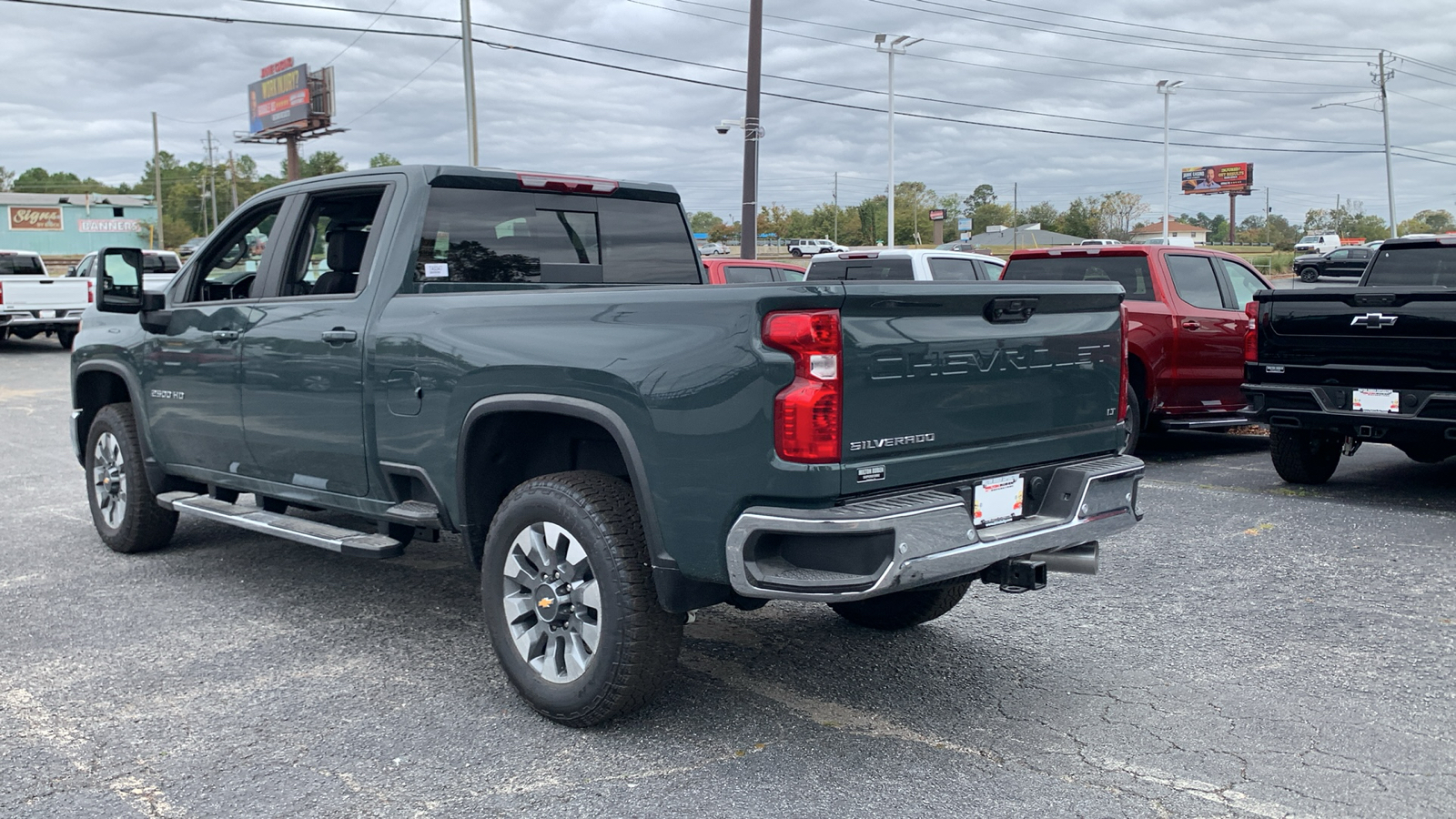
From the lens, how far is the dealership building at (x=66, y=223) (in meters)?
93.9

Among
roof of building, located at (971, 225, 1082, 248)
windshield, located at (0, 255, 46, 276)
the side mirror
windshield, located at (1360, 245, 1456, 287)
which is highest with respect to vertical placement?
roof of building, located at (971, 225, 1082, 248)

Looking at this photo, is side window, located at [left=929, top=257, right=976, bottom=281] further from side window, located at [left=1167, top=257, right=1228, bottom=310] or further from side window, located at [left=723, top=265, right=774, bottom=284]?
side window, located at [left=1167, top=257, right=1228, bottom=310]

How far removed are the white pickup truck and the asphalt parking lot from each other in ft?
56.4

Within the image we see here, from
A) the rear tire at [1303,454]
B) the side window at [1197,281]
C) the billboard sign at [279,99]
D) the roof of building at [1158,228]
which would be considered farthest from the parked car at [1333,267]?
the roof of building at [1158,228]

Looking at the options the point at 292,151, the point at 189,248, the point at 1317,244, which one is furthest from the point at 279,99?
the point at 1317,244

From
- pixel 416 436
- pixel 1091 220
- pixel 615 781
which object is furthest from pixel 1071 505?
pixel 1091 220

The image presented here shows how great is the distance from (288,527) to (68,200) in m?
108

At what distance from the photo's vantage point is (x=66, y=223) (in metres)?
98.1

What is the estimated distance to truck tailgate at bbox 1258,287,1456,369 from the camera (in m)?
7.50

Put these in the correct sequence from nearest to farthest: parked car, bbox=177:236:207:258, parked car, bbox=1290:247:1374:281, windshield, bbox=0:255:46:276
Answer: parked car, bbox=177:236:207:258, parked car, bbox=1290:247:1374:281, windshield, bbox=0:255:46:276

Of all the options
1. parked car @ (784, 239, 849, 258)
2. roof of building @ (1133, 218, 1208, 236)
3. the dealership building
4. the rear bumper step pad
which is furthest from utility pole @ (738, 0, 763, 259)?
roof of building @ (1133, 218, 1208, 236)

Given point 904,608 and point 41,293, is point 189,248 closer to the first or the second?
point 41,293

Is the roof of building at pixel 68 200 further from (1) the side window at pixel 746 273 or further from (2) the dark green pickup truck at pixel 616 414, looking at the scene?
(2) the dark green pickup truck at pixel 616 414

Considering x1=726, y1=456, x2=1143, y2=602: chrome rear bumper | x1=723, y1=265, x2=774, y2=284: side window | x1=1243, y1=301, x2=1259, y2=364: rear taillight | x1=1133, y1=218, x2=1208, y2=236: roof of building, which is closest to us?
x1=726, y1=456, x2=1143, y2=602: chrome rear bumper
